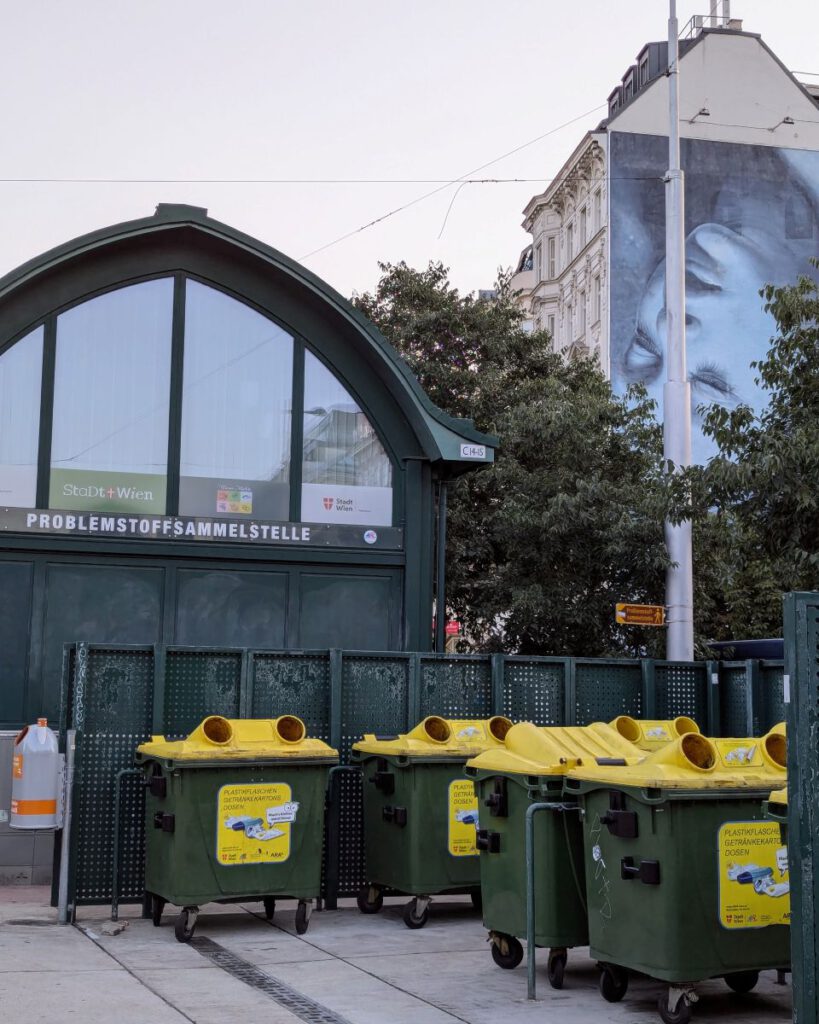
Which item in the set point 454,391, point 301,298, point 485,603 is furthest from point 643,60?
point 301,298

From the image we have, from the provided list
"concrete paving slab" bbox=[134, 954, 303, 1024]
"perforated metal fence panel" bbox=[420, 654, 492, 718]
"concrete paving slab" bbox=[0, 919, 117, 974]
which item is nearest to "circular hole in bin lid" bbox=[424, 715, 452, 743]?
"perforated metal fence panel" bbox=[420, 654, 492, 718]

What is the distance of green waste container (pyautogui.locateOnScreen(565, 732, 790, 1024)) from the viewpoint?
6605 millimetres

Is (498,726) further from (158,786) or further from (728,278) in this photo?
(728,278)

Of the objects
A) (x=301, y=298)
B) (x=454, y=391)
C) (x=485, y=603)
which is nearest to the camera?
(x=301, y=298)

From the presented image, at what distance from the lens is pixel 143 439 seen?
13188 mm

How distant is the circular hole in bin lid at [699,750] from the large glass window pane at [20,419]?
306 inches

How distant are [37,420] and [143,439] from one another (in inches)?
41.9

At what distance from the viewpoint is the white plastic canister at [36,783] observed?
30.2 ft

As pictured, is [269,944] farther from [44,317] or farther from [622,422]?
[622,422]

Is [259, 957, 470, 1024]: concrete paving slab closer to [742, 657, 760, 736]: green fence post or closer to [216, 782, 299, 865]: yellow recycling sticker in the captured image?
[216, 782, 299, 865]: yellow recycling sticker

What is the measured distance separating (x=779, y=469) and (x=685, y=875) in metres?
6.13

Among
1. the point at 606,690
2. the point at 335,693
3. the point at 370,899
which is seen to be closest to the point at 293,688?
the point at 335,693

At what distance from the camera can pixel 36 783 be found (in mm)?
9273

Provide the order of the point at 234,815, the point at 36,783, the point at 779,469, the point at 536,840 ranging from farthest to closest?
1. the point at 779,469
2. the point at 36,783
3. the point at 234,815
4. the point at 536,840
